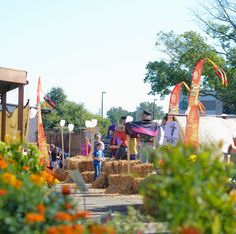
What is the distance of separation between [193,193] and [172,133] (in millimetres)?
11826

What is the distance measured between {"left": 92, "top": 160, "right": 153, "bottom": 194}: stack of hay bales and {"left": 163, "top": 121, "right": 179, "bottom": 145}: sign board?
48.7 inches

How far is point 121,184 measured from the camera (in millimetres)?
17406

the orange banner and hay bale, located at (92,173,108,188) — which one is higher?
the orange banner

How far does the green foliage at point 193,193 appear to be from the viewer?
4.25 metres

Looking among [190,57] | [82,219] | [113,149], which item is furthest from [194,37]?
[82,219]

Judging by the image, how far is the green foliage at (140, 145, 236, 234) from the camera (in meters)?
4.25

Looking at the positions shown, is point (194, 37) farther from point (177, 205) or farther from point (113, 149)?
point (177, 205)

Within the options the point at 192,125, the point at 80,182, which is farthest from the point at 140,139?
the point at 80,182

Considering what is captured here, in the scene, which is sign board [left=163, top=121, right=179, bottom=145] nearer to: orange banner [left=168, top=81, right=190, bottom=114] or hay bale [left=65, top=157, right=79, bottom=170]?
orange banner [left=168, top=81, right=190, bottom=114]

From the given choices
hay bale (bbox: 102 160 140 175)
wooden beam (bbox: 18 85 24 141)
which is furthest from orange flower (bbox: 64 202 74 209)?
hay bale (bbox: 102 160 140 175)

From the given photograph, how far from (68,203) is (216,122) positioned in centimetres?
1435

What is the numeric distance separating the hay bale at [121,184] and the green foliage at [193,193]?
482 inches

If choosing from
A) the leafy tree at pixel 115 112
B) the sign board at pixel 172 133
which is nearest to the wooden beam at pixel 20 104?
the sign board at pixel 172 133

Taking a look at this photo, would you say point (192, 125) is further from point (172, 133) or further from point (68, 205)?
point (68, 205)
